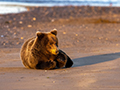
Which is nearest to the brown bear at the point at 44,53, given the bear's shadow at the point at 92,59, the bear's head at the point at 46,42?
the bear's head at the point at 46,42

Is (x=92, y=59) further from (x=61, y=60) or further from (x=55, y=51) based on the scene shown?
(x=55, y=51)

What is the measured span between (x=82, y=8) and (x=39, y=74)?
24.8 metres

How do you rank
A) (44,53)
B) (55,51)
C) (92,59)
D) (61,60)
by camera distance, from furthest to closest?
(92,59), (61,60), (44,53), (55,51)

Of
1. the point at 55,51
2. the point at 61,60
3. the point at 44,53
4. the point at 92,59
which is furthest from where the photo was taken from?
the point at 92,59

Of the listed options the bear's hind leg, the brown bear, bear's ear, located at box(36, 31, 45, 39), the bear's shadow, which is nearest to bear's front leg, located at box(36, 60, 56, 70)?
the brown bear

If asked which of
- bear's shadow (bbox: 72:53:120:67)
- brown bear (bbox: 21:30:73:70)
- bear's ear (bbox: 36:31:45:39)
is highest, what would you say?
bear's ear (bbox: 36:31:45:39)

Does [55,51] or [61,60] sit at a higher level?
[55,51]

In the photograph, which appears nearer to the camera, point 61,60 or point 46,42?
point 46,42

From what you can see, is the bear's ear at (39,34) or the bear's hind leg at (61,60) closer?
the bear's ear at (39,34)

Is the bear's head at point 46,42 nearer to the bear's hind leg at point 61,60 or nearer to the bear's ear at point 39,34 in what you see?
the bear's ear at point 39,34

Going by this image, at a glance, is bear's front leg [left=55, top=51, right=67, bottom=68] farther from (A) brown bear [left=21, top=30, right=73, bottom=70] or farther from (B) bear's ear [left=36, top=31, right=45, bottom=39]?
(B) bear's ear [left=36, top=31, right=45, bottom=39]

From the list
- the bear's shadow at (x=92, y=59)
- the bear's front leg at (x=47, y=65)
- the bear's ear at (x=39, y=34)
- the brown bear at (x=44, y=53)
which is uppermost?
the bear's ear at (x=39, y=34)

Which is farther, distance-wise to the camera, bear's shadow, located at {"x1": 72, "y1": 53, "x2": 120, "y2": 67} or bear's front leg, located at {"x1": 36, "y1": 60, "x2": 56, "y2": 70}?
bear's shadow, located at {"x1": 72, "y1": 53, "x2": 120, "y2": 67}

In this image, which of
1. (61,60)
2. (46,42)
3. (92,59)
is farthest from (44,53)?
(92,59)
